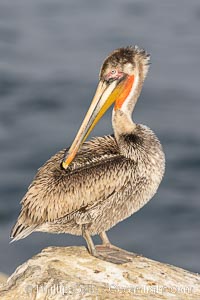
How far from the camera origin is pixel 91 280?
10.5 metres

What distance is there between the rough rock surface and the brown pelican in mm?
424

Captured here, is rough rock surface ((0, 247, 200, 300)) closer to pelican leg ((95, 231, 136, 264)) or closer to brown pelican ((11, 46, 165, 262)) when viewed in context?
pelican leg ((95, 231, 136, 264))

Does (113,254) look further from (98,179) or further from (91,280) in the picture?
(91,280)

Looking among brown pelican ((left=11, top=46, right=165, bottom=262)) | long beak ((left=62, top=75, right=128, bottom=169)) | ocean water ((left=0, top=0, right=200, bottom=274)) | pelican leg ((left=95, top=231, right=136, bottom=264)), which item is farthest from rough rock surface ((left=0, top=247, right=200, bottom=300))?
ocean water ((left=0, top=0, right=200, bottom=274))

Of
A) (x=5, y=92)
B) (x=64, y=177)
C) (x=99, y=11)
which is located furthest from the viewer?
(x=99, y=11)

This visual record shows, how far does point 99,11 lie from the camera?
3042cm

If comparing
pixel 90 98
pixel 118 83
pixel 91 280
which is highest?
pixel 90 98

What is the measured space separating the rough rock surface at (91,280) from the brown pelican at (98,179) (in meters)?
0.42

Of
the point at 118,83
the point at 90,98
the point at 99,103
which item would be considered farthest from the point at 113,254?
the point at 90,98

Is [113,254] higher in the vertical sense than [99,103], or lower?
lower

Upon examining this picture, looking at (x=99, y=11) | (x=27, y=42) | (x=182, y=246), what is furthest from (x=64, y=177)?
(x=99, y=11)

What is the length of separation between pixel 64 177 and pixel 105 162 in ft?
1.45

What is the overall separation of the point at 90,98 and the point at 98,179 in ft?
41.3

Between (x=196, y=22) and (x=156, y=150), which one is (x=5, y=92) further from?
(x=156, y=150)
